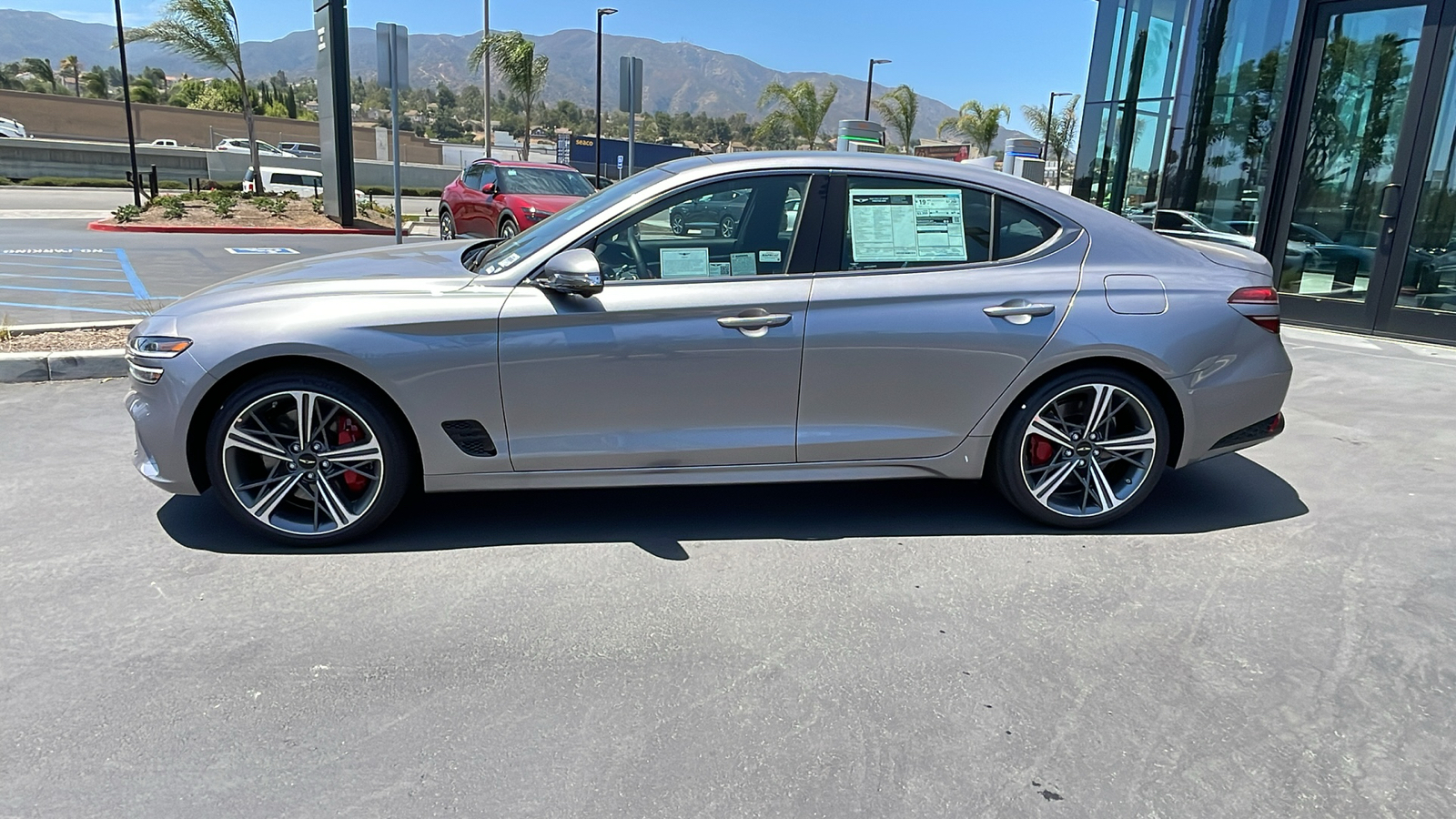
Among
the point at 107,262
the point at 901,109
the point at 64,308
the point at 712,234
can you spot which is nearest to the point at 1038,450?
the point at 712,234

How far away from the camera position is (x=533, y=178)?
14.7 meters

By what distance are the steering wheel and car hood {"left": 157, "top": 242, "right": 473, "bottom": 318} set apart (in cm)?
67

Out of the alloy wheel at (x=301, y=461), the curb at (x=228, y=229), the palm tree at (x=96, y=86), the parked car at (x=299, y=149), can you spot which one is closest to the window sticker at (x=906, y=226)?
the alloy wheel at (x=301, y=461)

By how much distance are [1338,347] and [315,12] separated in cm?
1877

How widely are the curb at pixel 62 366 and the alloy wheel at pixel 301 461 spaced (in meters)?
3.01

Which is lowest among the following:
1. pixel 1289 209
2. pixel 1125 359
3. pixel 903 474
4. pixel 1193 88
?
pixel 903 474

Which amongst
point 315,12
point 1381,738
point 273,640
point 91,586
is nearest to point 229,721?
point 273,640

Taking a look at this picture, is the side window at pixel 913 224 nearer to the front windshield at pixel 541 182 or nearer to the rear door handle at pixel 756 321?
the rear door handle at pixel 756 321

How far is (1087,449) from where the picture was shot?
4.04 meters

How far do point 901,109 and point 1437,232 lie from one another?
112ft

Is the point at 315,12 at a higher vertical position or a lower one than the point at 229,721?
higher

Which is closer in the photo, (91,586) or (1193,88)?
(91,586)

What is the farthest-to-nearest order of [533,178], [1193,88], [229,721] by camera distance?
[533,178], [1193,88], [229,721]

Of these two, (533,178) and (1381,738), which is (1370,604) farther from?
(533,178)
